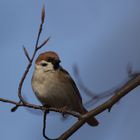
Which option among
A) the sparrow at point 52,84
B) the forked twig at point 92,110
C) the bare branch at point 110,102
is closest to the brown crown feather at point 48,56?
the sparrow at point 52,84

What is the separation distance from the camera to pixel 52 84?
377 cm

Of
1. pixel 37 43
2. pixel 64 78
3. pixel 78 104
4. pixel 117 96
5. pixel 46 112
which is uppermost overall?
pixel 37 43

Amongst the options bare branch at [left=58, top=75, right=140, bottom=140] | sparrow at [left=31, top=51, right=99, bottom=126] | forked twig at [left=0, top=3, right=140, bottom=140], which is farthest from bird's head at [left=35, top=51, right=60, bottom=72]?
bare branch at [left=58, top=75, right=140, bottom=140]

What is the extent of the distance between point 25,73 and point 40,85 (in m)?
1.38

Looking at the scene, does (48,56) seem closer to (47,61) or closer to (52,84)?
(47,61)

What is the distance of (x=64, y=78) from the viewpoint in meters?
3.93

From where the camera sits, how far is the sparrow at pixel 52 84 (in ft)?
12.1

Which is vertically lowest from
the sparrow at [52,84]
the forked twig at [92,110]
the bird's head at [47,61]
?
the sparrow at [52,84]

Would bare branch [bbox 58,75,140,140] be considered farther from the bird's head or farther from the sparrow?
the bird's head

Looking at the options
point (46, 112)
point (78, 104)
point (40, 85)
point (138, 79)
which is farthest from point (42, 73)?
point (138, 79)

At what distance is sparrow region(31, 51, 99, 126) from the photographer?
3.69m

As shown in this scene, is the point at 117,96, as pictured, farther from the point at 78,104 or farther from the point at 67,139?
the point at 78,104

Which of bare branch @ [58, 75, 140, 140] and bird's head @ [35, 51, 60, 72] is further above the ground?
bare branch @ [58, 75, 140, 140]

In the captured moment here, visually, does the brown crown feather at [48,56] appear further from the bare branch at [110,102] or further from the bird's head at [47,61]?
the bare branch at [110,102]
